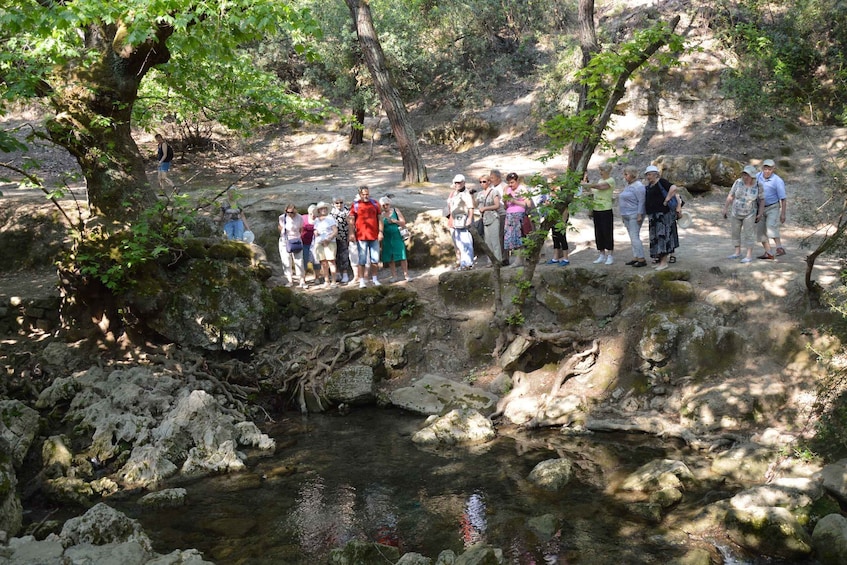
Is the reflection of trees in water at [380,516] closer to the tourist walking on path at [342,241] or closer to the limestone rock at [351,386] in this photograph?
the limestone rock at [351,386]

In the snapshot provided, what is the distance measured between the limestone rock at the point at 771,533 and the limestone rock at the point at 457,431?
3.62 meters

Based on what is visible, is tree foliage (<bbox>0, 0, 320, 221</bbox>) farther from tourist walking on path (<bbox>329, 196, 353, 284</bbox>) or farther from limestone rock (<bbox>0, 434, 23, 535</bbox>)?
limestone rock (<bbox>0, 434, 23, 535</bbox>)

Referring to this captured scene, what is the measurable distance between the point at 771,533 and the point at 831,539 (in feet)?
1.58

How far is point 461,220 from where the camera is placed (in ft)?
40.0

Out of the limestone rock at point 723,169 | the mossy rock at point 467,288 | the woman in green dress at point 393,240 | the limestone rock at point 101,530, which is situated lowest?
the limestone rock at point 101,530

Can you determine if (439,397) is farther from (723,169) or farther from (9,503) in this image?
(723,169)

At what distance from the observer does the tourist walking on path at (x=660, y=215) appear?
35.2 feet

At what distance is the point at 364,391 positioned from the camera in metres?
11.0

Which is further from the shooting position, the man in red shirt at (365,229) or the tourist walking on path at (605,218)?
the man in red shirt at (365,229)

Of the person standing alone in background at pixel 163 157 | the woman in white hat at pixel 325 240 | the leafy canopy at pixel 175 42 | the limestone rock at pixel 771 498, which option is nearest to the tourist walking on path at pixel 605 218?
the woman in white hat at pixel 325 240

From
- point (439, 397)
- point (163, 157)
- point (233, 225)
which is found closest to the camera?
point (439, 397)

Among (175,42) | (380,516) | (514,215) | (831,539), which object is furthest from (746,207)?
(175,42)

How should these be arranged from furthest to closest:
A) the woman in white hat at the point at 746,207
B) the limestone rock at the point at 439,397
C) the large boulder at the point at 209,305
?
the large boulder at the point at 209,305 → the limestone rock at the point at 439,397 → the woman in white hat at the point at 746,207

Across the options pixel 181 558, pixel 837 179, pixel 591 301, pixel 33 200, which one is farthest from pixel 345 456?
pixel 33 200
